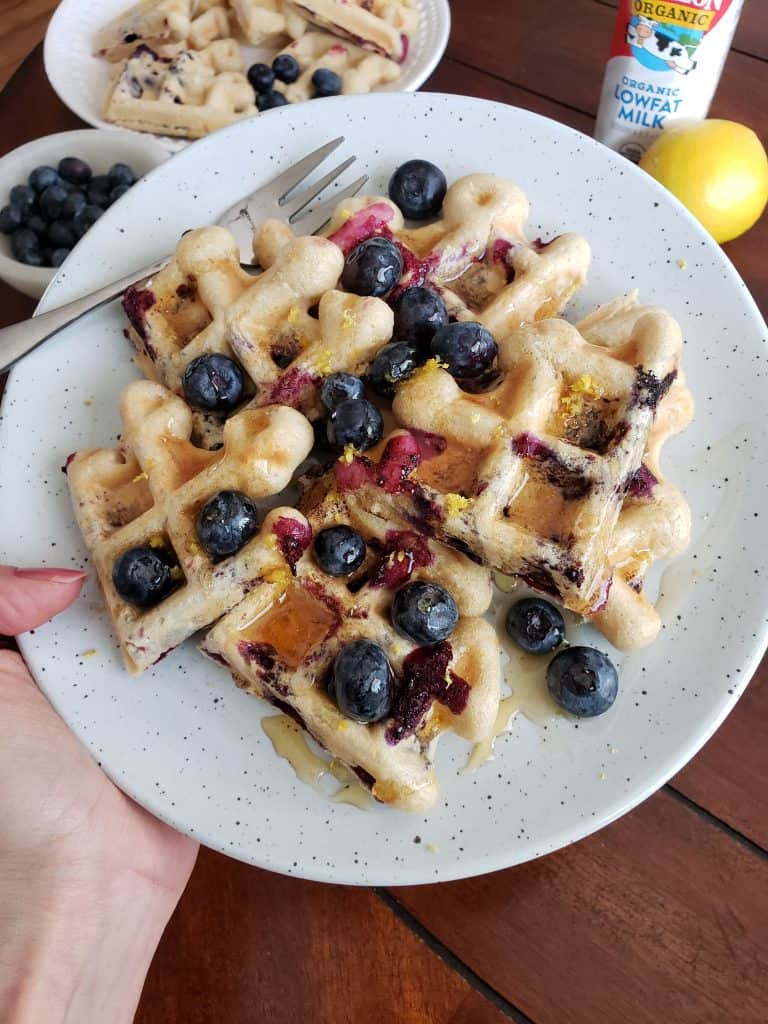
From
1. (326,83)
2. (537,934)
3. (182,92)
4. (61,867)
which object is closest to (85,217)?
(182,92)

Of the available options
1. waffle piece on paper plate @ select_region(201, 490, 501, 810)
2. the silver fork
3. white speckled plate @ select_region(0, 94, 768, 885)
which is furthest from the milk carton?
waffle piece on paper plate @ select_region(201, 490, 501, 810)

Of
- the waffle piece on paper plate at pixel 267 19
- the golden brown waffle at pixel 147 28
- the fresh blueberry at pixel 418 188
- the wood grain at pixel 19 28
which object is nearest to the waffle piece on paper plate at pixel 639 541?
the fresh blueberry at pixel 418 188

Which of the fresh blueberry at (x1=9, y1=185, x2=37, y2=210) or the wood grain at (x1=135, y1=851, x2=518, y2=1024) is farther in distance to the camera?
the fresh blueberry at (x1=9, y1=185, x2=37, y2=210)

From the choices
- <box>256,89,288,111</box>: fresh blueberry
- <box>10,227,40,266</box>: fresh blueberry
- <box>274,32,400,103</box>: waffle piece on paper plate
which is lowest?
<box>10,227,40,266</box>: fresh blueberry

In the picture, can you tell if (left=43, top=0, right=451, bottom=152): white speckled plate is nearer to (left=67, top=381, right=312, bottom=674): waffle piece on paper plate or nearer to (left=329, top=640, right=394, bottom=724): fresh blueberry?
(left=67, top=381, right=312, bottom=674): waffle piece on paper plate

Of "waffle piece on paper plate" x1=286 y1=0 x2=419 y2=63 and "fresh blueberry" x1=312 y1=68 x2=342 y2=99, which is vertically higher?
"waffle piece on paper plate" x1=286 y1=0 x2=419 y2=63

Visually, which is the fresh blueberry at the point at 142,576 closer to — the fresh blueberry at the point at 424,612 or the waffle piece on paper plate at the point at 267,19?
the fresh blueberry at the point at 424,612
